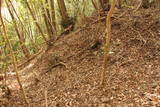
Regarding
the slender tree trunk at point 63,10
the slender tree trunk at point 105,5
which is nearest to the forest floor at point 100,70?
the slender tree trunk at point 105,5

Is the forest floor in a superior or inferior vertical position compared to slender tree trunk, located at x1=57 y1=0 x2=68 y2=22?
inferior

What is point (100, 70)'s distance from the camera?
19.8 ft

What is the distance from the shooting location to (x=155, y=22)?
7188 mm

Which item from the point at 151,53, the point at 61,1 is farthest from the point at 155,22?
the point at 61,1

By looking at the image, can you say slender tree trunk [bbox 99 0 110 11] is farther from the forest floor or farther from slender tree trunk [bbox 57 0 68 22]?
slender tree trunk [bbox 57 0 68 22]

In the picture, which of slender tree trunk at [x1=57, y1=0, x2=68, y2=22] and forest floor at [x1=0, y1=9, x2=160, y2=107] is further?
slender tree trunk at [x1=57, y1=0, x2=68, y2=22]

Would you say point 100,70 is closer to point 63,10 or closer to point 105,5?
point 105,5

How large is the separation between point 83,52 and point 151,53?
7.31 feet

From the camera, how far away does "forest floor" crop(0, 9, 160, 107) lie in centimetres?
488

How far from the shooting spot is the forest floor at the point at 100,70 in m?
4.88

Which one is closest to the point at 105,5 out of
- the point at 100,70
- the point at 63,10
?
the point at 63,10

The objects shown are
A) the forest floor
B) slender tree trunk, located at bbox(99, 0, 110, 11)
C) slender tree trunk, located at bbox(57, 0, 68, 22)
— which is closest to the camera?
the forest floor

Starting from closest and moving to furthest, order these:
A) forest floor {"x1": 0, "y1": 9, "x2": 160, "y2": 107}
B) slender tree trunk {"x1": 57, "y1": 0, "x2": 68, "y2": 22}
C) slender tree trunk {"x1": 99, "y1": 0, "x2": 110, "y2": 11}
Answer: forest floor {"x1": 0, "y1": 9, "x2": 160, "y2": 107} < slender tree trunk {"x1": 99, "y1": 0, "x2": 110, "y2": 11} < slender tree trunk {"x1": 57, "y1": 0, "x2": 68, "y2": 22}

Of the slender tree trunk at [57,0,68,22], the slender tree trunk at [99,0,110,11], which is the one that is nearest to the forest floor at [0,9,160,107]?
the slender tree trunk at [99,0,110,11]
